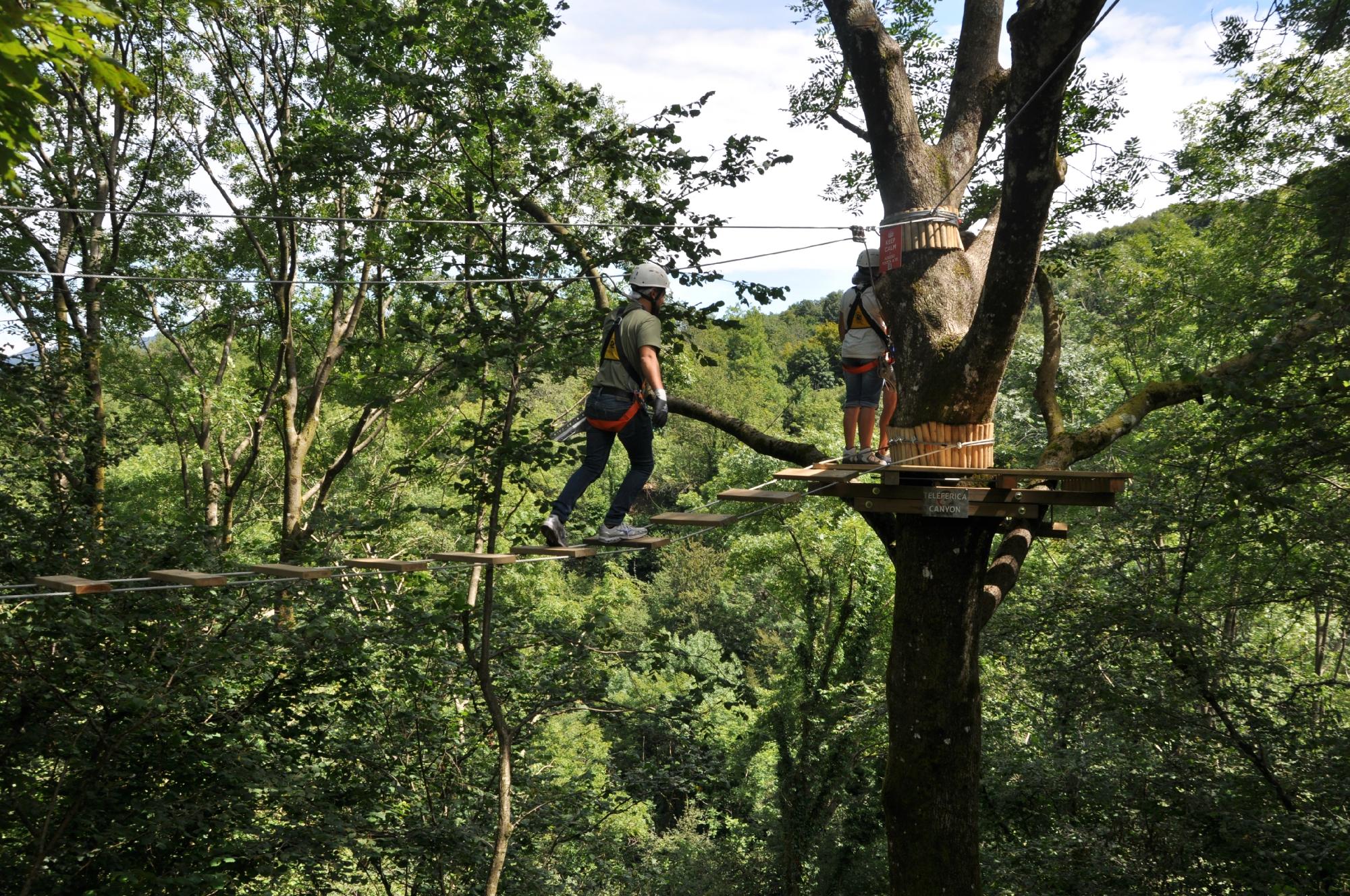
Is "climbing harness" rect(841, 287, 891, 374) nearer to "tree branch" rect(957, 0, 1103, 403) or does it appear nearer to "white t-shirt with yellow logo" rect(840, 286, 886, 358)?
"white t-shirt with yellow logo" rect(840, 286, 886, 358)

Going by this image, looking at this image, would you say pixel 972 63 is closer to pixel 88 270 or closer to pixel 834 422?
pixel 88 270

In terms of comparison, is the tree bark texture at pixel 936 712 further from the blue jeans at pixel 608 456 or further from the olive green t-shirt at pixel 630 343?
the olive green t-shirt at pixel 630 343

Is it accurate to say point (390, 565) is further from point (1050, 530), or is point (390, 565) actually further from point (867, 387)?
point (1050, 530)

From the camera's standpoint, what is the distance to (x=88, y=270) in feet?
36.1

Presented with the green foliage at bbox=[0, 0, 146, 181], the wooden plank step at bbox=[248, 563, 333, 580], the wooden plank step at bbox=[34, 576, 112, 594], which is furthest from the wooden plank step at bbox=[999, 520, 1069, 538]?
the green foliage at bbox=[0, 0, 146, 181]

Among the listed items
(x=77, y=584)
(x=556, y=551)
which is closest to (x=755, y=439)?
(x=556, y=551)

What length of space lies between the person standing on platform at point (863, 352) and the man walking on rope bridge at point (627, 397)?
5.40ft

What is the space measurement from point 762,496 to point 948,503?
1.12 m

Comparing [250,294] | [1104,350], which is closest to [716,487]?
[1104,350]

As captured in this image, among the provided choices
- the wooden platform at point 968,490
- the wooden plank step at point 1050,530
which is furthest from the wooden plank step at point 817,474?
the wooden plank step at point 1050,530

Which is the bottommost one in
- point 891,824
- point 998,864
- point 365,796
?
point 998,864

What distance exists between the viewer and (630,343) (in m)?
4.61

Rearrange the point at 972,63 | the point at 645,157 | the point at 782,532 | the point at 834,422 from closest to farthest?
1. the point at 972,63
2. the point at 645,157
3. the point at 782,532
4. the point at 834,422

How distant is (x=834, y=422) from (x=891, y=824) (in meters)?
17.4
